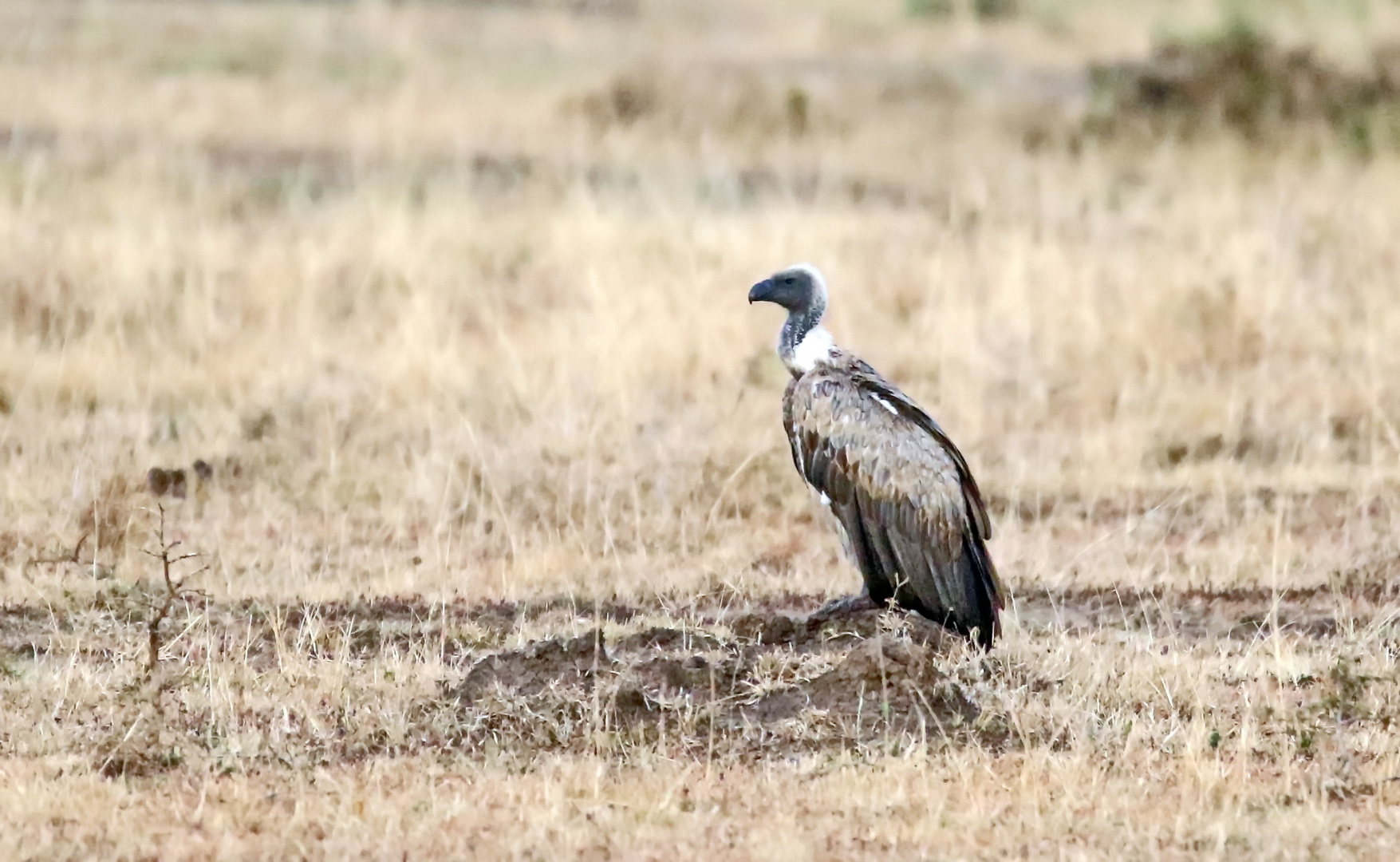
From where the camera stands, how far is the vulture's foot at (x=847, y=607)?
8211 millimetres

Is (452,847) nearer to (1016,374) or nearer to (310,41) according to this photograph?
(1016,374)

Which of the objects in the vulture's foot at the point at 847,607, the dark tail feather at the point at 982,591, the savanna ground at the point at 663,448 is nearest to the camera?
the savanna ground at the point at 663,448

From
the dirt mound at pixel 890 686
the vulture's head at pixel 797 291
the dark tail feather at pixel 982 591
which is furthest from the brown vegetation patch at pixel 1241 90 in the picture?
the dirt mound at pixel 890 686

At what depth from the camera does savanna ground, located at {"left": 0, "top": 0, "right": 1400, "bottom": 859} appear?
21.5ft

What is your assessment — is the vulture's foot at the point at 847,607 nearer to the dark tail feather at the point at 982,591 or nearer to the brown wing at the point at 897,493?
the brown wing at the point at 897,493

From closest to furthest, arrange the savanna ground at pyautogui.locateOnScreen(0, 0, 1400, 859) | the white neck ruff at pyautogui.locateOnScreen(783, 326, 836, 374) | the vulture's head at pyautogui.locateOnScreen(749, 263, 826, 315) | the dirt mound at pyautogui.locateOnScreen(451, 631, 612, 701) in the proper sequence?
the savanna ground at pyautogui.locateOnScreen(0, 0, 1400, 859) < the dirt mound at pyautogui.locateOnScreen(451, 631, 612, 701) < the white neck ruff at pyautogui.locateOnScreen(783, 326, 836, 374) < the vulture's head at pyautogui.locateOnScreen(749, 263, 826, 315)

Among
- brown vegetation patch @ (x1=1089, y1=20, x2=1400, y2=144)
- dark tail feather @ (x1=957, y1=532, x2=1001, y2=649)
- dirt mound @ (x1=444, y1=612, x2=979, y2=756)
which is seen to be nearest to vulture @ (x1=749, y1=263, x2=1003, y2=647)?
dark tail feather @ (x1=957, y1=532, x2=1001, y2=649)

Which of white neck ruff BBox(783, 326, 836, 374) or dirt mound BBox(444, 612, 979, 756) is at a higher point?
white neck ruff BBox(783, 326, 836, 374)

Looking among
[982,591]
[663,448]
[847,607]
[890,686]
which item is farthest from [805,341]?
[663,448]

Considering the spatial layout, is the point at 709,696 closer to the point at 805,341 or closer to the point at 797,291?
the point at 805,341

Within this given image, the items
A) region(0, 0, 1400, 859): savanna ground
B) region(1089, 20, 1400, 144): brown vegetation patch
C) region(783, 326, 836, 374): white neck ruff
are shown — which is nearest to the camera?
region(0, 0, 1400, 859): savanna ground

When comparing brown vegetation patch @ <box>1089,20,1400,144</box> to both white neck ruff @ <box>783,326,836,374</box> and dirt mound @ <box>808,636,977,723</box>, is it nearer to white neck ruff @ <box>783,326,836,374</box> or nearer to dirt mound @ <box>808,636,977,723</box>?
white neck ruff @ <box>783,326,836,374</box>

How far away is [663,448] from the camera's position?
38.8 ft

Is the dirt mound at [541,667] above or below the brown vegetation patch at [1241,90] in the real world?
below
